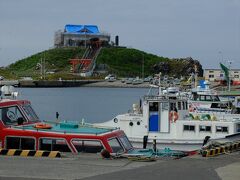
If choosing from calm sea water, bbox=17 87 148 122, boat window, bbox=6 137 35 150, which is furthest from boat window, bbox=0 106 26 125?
calm sea water, bbox=17 87 148 122

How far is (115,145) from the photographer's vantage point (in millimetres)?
20844

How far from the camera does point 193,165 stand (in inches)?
721

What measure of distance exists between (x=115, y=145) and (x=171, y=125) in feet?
33.4

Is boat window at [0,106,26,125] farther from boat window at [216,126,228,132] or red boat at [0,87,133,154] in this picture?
boat window at [216,126,228,132]

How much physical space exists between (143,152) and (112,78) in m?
166

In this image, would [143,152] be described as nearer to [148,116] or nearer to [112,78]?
[148,116]

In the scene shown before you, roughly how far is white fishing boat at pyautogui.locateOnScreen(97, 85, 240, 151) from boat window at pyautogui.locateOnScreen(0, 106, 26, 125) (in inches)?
359

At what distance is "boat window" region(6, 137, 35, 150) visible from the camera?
20609 mm

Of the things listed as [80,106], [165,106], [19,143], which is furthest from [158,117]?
[80,106]

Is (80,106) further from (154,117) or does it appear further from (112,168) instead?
(112,168)

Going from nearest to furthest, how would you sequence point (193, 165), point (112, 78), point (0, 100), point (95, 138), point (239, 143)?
point (193, 165) → point (95, 138) → point (0, 100) → point (239, 143) → point (112, 78)

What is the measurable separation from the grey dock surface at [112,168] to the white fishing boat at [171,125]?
32.3ft

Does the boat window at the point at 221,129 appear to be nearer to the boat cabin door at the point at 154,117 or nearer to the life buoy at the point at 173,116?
the life buoy at the point at 173,116

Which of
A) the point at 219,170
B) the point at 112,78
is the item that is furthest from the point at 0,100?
the point at 112,78
